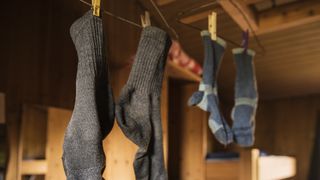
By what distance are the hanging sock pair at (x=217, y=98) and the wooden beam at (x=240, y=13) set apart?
327mm

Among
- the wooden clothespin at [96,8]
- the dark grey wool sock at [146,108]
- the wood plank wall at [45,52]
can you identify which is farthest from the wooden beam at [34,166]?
the wooden clothespin at [96,8]

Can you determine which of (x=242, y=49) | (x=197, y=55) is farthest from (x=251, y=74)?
(x=197, y=55)

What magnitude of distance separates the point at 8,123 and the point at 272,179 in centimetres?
164

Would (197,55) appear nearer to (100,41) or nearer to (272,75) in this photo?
(272,75)

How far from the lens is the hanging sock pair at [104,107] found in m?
0.72

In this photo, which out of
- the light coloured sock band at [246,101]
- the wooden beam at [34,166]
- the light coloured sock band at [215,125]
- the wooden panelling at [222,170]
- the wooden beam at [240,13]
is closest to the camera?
the light coloured sock band at [215,125]

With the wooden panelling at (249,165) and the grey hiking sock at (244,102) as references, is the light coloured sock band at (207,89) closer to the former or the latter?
the grey hiking sock at (244,102)

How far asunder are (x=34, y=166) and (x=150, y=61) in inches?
56.4

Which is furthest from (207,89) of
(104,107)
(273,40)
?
(273,40)

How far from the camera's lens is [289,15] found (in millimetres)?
2334

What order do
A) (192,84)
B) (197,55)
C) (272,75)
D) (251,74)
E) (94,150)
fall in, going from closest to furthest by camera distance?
(94,150), (251,74), (192,84), (197,55), (272,75)

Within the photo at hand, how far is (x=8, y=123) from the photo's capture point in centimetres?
209

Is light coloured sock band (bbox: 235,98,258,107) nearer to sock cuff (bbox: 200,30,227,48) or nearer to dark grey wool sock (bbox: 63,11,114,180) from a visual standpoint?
sock cuff (bbox: 200,30,227,48)

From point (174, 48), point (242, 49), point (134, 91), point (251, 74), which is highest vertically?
point (174, 48)
